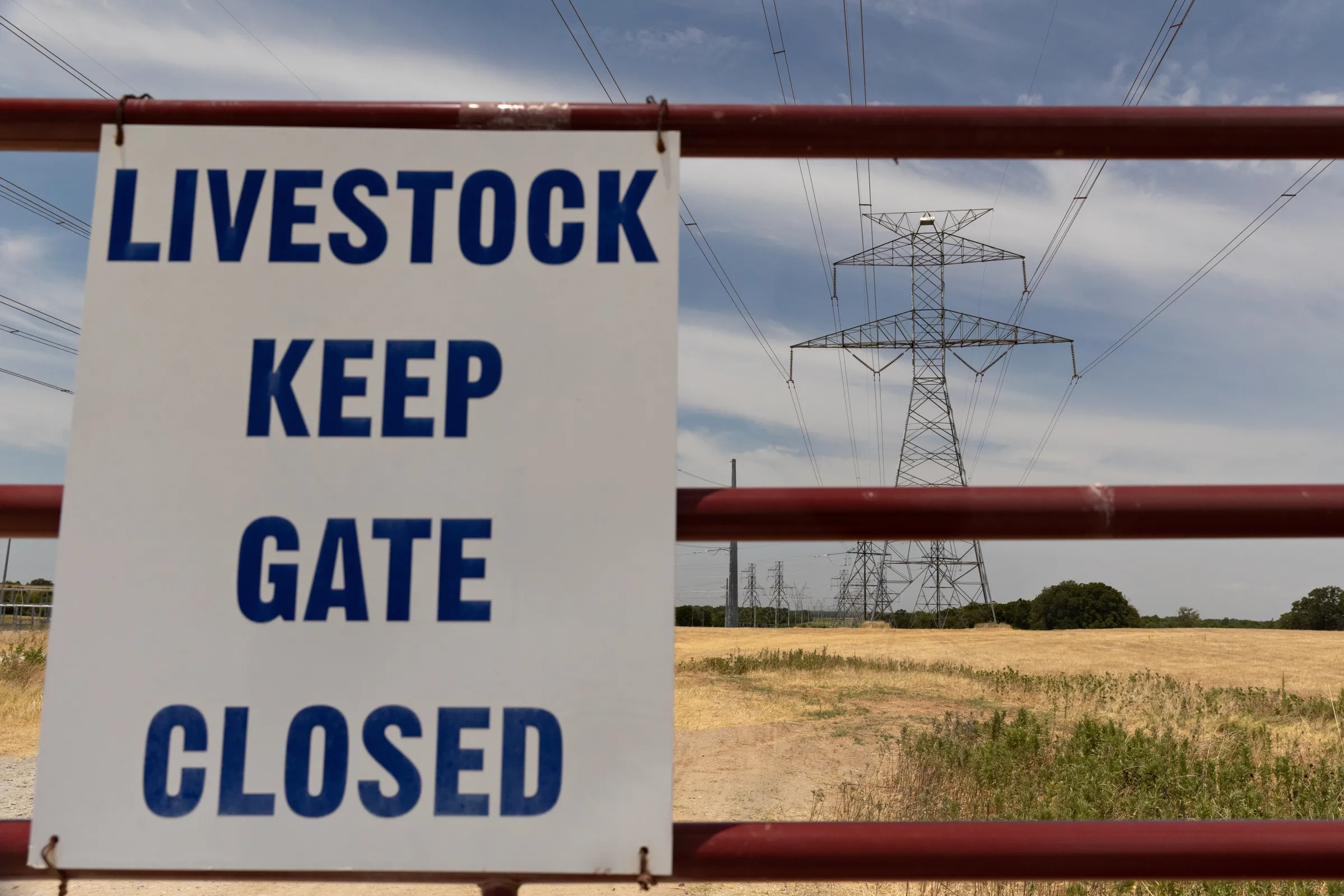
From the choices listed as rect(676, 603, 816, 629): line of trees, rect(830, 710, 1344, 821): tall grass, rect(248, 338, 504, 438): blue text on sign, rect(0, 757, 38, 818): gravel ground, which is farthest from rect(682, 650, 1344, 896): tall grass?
rect(676, 603, 816, 629): line of trees

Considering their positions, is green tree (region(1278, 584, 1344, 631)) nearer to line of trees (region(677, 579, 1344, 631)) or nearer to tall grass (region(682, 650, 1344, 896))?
line of trees (region(677, 579, 1344, 631))

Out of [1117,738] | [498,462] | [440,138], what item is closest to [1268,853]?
[498,462]

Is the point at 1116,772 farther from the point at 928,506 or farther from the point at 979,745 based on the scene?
the point at 928,506

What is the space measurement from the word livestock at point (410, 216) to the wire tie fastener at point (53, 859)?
2.91ft

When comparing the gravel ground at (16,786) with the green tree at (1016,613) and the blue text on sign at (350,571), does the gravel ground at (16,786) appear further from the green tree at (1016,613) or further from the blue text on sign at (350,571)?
the green tree at (1016,613)

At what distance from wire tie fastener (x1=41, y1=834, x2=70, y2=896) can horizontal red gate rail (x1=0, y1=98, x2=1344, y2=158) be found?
42.2 inches

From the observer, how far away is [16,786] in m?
8.84

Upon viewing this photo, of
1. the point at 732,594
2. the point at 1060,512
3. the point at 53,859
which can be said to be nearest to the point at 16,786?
the point at 53,859

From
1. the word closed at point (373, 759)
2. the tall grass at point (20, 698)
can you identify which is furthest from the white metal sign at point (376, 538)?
the tall grass at point (20, 698)

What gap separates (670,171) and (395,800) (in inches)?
41.3

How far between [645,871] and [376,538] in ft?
2.04

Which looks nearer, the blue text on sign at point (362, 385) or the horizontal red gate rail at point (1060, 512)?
the horizontal red gate rail at point (1060, 512)

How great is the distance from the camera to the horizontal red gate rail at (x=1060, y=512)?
1.29 m

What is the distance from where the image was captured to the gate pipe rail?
1.21 meters
